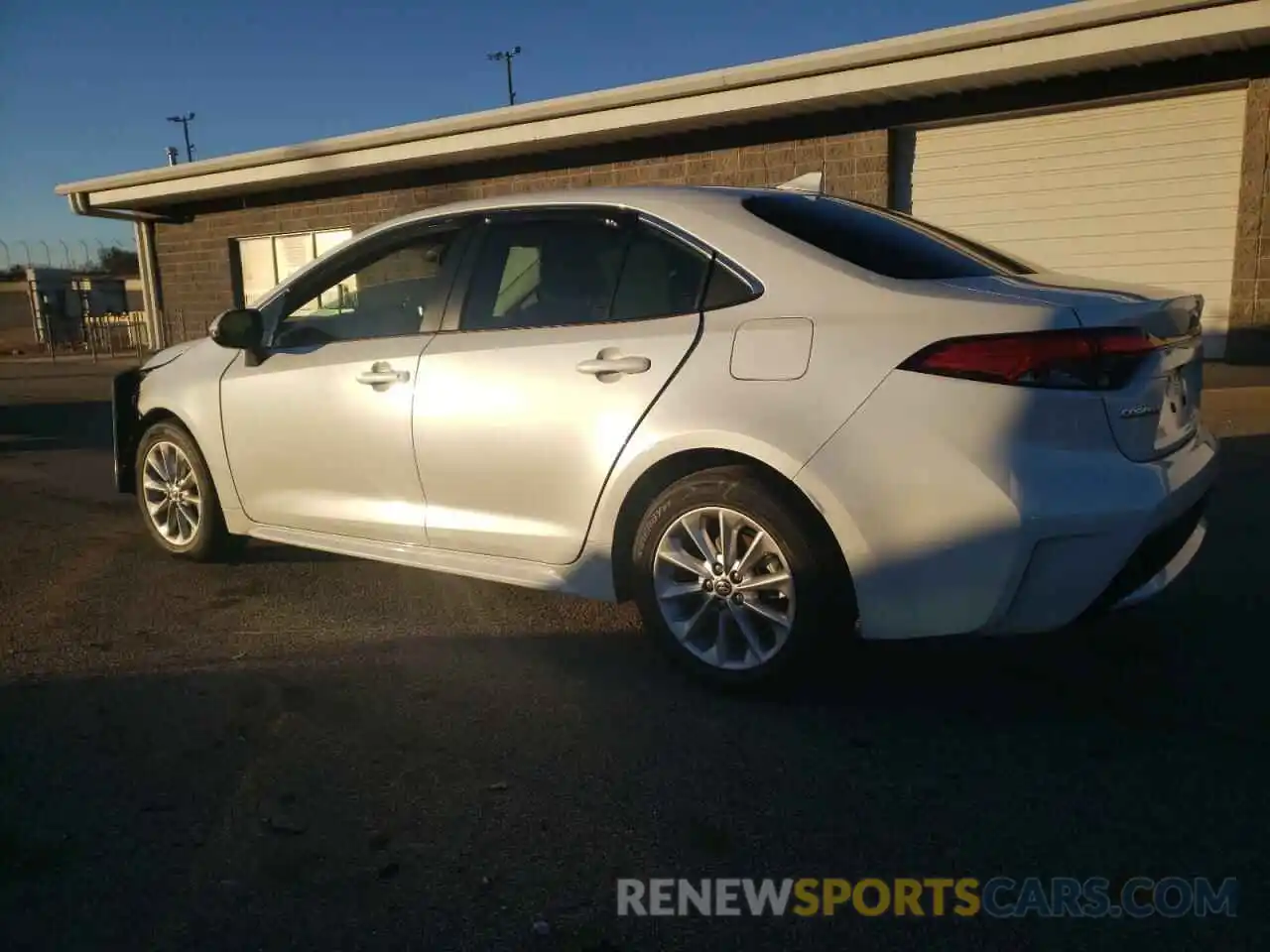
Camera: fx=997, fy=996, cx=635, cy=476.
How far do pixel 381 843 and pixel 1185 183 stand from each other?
961cm

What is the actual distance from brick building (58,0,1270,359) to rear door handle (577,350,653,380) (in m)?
7.06

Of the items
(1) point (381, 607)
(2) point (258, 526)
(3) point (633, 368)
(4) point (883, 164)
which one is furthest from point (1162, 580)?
(4) point (883, 164)

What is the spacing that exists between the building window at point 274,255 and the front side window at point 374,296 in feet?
37.8

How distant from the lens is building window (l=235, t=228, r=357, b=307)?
15641mm

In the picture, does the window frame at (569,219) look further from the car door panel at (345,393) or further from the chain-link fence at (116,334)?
the chain-link fence at (116,334)

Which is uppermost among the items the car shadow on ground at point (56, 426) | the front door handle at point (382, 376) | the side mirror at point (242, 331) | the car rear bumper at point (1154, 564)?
the side mirror at point (242, 331)

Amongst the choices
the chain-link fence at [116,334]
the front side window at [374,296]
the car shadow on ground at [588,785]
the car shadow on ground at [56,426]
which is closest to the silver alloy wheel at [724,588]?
the car shadow on ground at [588,785]

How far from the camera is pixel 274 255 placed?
16.4m

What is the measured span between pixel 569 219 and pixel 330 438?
133cm

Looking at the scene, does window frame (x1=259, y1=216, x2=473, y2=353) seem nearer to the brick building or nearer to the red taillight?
the red taillight

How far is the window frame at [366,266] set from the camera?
387cm

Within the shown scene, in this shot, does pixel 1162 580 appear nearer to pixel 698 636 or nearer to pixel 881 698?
pixel 881 698

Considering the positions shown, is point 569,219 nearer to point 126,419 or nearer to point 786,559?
point 786,559

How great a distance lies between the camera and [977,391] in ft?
8.82
